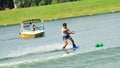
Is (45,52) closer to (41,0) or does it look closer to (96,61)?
(96,61)

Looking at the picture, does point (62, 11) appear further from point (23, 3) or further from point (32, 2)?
point (23, 3)

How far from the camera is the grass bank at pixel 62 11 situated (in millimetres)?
104250

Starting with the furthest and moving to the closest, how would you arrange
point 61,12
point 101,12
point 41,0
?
1. point 41,0
2. point 61,12
3. point 101,12

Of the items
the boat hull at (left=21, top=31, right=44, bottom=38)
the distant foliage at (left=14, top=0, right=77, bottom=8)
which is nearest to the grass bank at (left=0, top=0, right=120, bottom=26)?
the distant foliage at (left=14, top=0, right=77, bottom=8)

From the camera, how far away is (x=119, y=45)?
34406 millimetres

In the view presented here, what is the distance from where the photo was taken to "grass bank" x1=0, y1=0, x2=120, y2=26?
342 feet

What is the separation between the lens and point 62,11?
4326 inches

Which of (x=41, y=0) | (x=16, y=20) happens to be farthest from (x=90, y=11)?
(x=41, y=0)

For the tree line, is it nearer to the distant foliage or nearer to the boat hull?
the distant foliage

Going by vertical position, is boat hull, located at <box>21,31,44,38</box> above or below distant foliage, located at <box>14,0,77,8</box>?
above

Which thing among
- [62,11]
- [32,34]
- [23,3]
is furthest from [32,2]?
[32,34]

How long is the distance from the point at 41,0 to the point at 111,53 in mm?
101213

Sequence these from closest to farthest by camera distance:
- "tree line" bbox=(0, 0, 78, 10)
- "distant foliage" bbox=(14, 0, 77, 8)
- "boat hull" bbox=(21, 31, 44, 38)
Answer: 1. "boat hull" bbox=(21, 31, 44, 38)
2. "distant foliage" bbox=(14, 0, 77, 8)
3. "tree line" bbox=(0, 0, 78, 10)

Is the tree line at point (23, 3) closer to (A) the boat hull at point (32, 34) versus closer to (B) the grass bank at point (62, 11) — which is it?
(B) the grass bank at point (62, 11)
